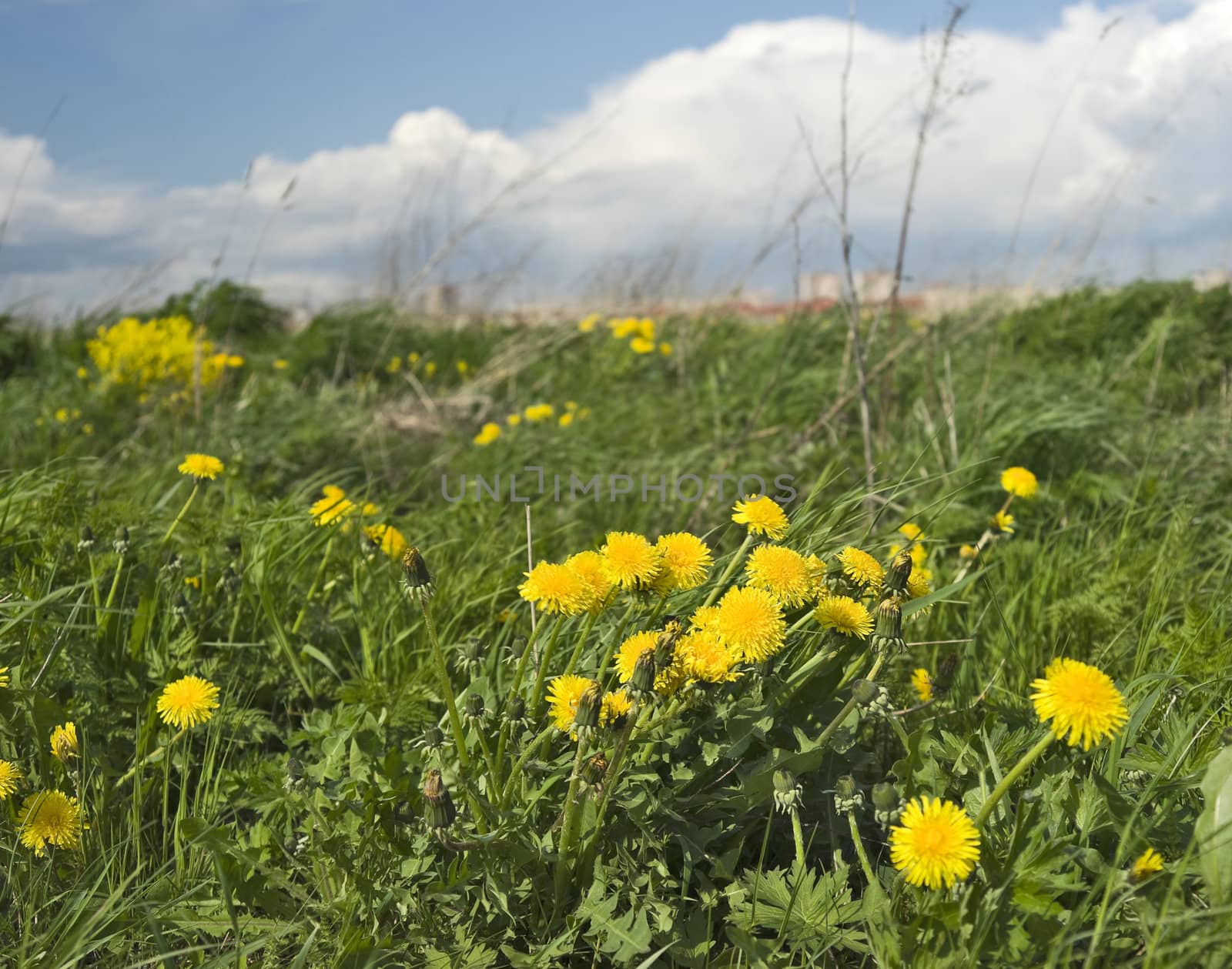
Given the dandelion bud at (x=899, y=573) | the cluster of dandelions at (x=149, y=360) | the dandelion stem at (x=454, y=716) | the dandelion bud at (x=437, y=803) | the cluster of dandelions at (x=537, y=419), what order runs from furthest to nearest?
the cluster of dandelions at (x=149, y=360) → the cluster of dandelions at (x=537, y=419) → the dandelion bud at (x=899, y=573) → the dandelion stem at (x=454, y=716) → the dandelion bud at (x=437, y=803)

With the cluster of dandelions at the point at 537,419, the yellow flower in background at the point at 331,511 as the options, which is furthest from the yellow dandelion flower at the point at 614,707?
the cluster of dandelions at the point at 537,419

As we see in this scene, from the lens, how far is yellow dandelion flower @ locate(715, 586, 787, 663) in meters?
1.22

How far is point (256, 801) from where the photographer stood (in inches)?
54.0

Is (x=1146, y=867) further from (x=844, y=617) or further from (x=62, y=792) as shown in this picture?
(x=62, y=792)

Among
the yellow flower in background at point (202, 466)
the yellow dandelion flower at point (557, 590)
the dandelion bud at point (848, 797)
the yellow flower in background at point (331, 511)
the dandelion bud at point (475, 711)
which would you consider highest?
the yellow flower in background at point (202, 466)

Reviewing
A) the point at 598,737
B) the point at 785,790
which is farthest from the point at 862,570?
the point at 598,737

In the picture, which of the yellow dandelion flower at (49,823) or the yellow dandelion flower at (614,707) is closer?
the yellow dandelion flower at (614,707)

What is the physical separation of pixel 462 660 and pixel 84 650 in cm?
88

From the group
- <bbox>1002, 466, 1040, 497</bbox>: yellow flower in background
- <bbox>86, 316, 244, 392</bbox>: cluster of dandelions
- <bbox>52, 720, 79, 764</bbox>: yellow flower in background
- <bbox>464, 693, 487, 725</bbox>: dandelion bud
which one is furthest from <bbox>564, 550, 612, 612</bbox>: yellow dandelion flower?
<bbox>86, 316, 244, 392</bbox>: cluster of dandelions

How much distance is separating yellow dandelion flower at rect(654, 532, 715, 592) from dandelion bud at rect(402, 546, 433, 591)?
322mm

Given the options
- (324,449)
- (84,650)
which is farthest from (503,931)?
(324,449)

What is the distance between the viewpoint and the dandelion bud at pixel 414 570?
1280 mm

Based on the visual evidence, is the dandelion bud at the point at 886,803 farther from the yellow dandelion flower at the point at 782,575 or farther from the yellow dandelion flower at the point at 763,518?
the yellow dandelion flower at the point at 763,518

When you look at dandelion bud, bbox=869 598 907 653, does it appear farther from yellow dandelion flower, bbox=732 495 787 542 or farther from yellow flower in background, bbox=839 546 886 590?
yellow dandelion flower, bbox=732 495 787 542
